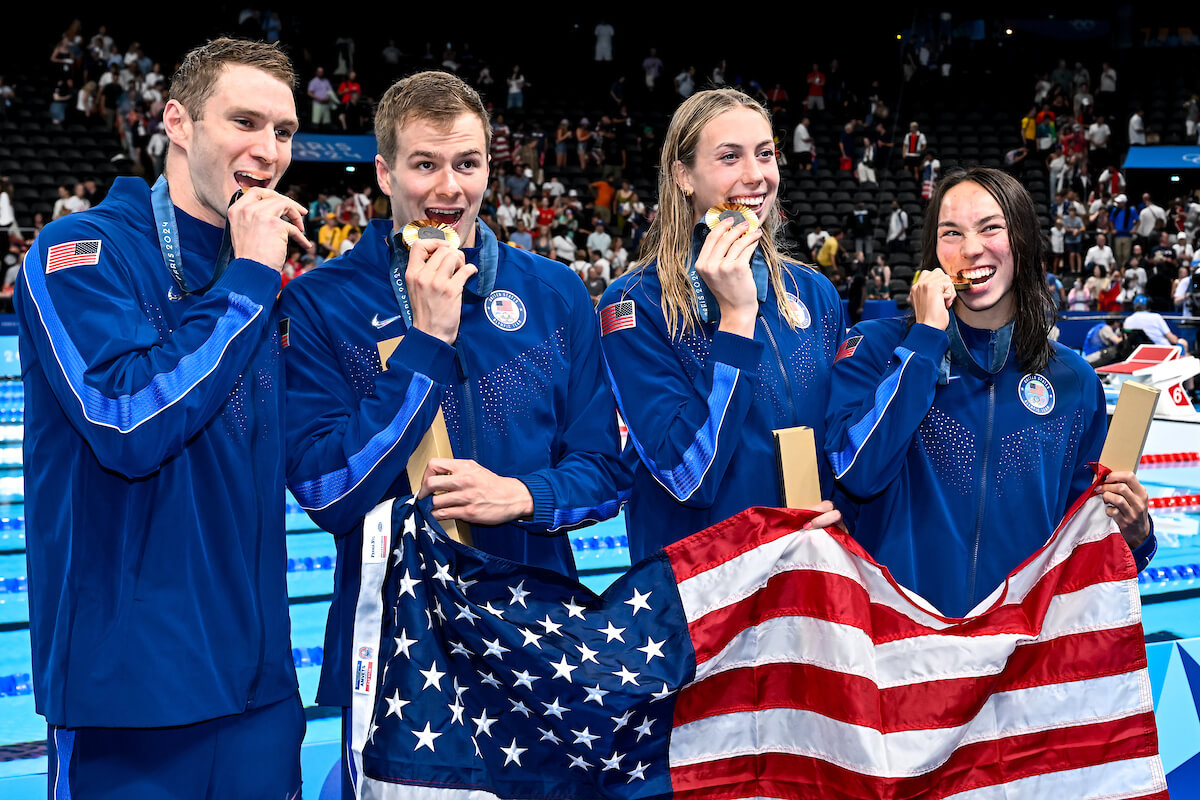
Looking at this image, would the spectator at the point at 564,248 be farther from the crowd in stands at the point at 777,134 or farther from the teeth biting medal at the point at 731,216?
the teeth biting medal at the point at 731,216

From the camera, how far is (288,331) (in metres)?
2.25

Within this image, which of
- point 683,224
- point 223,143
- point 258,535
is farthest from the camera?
point 683,224

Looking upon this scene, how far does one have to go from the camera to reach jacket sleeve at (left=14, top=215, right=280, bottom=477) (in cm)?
186

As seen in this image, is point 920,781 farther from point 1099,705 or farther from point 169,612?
point 169,612

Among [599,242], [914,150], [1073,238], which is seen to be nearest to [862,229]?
[914,150]

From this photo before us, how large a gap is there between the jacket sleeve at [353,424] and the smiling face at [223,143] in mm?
311

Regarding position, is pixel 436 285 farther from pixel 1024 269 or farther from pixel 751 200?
pixel 1024 269

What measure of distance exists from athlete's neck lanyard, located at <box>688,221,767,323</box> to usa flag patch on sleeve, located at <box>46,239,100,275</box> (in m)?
1.25

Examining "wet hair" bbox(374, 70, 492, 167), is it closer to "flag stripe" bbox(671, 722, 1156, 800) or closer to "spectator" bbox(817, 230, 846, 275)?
"flag stripe" bbox(671, 722, 1156, 800)

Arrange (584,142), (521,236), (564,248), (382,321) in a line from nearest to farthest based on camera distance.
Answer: (382,321) → (521,236) → (564,248) → (584,142)

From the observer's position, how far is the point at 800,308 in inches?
104

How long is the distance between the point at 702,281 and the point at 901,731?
3.53 ft

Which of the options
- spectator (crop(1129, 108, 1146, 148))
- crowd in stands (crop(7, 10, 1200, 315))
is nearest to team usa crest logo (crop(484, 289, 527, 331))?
crowd in stands (crop(7, 10, 1200, 315))

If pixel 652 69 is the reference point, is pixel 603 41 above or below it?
above
